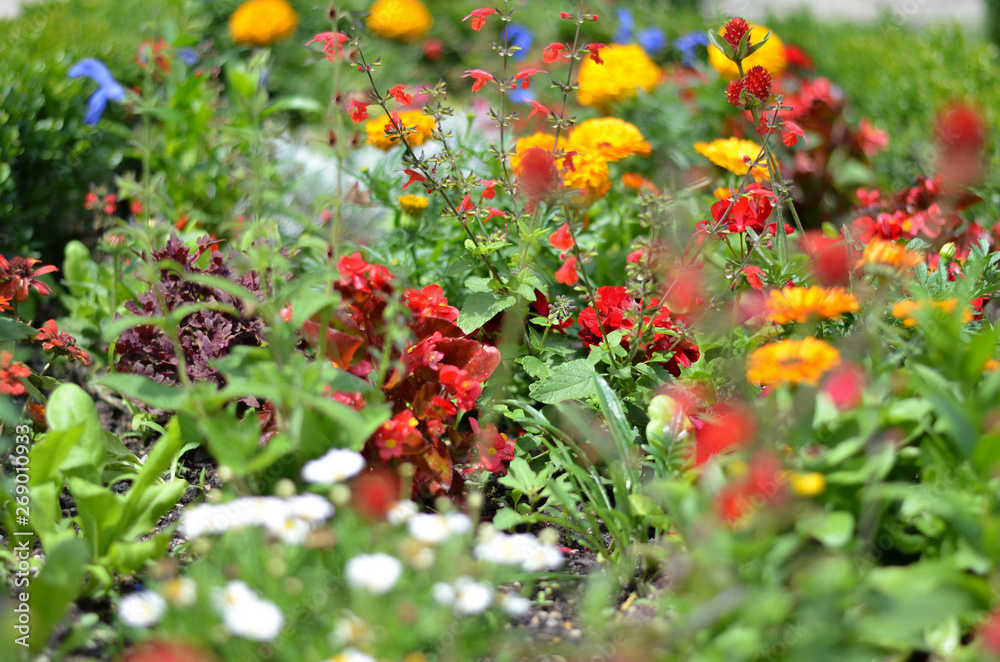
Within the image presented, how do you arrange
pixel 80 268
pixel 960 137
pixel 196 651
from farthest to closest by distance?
pixel 80 268
pixel 960 137
pixel 196 651

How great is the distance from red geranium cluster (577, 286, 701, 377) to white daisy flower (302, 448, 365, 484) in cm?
89

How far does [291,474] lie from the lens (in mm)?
1945

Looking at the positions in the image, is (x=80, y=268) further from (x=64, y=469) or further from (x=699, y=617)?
(x=699, y=617)

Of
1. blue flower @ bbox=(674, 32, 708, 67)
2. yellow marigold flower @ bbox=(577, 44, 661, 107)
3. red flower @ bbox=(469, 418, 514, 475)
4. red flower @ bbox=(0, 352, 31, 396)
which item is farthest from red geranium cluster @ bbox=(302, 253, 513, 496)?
blue flower @ bbox=(674, 32, 708, 67)

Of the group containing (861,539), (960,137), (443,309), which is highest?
(960,137)

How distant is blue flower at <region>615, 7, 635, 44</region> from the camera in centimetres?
548

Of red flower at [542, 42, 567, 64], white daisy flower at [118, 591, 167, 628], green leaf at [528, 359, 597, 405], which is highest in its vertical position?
red flower at [542, 42, 567, 64]

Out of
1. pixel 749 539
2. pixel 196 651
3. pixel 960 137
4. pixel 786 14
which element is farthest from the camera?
pixel 786 14

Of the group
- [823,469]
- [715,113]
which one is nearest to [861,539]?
[823,469]

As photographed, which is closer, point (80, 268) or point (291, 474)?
point (291, 474)

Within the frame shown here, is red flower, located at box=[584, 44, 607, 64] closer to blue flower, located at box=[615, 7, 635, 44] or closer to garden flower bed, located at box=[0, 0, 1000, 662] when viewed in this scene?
garden flower bed, located at box=[0, 0, 1000, 662]

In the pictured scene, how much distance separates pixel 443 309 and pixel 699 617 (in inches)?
44.2

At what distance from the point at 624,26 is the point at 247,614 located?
5.06m

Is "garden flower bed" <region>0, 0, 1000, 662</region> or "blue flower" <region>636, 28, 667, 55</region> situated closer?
"garden flower bed" <region>0, 0, 1000, 662</region>
